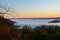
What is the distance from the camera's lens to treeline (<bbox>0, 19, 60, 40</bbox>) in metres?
5.22

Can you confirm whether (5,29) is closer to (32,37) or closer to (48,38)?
(32,37)

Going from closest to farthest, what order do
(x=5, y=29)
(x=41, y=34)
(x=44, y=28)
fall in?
(x=5, y=29)
(x=41, y=34)
(x=44, y=28)

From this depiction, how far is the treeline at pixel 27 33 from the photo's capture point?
5.22 meters

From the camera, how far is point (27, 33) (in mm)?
6117

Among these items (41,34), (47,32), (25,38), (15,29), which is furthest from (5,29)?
(47,32)

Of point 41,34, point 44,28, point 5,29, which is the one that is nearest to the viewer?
point 5,29

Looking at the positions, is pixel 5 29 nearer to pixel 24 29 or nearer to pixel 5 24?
pixel 5 24

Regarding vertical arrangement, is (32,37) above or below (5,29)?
below

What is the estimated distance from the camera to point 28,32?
6.17 m

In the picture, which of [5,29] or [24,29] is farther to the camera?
[24,29]

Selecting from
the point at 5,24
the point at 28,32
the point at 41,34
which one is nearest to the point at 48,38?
the point at 41,34

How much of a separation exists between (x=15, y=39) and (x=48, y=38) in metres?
1.28

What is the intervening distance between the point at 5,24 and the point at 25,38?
965 mm

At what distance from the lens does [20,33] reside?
5789 millimetres
